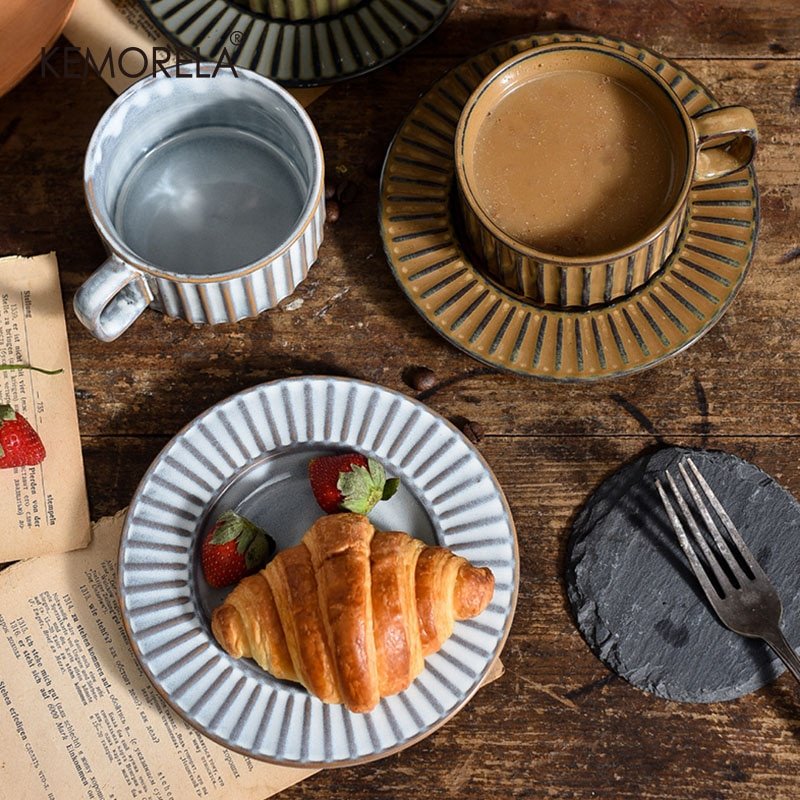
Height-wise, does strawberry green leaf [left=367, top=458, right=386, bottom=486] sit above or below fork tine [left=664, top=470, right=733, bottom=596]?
above

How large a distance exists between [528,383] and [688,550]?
0.21 m

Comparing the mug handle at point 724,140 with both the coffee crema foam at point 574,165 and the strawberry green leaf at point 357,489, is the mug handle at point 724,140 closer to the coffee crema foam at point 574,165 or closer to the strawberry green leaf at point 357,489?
the coffee crema foam at point 574,165

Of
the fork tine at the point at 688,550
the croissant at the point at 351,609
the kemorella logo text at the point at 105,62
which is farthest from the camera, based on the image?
the kemorella logo text at the point at 105,62

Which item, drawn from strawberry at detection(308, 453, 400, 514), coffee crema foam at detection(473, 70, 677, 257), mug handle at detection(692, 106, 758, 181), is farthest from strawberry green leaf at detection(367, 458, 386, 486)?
mug handle at detection(692, 106, 758, 181)

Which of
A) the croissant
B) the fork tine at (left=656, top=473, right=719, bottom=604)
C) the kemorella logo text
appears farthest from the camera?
the kemorella logo text

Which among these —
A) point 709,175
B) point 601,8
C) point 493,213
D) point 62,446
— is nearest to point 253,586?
point 62,446

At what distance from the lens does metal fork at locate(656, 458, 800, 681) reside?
3.20 ft

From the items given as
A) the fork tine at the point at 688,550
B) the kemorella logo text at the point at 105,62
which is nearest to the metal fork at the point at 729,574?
the fork tine at the point at 688,550

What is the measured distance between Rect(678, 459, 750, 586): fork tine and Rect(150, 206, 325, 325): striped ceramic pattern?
1.30 ft

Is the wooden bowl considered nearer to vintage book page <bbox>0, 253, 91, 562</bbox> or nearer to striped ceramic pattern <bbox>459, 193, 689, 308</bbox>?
vintage book page <bbox>0, 253, 91, 562</bbox>

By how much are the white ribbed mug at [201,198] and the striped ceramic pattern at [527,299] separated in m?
0.10

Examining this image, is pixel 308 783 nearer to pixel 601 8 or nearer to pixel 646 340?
pixel 646 340

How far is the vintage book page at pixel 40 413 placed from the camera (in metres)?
1.03

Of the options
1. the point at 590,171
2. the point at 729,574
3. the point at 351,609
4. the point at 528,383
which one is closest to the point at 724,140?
the point at 590,171
